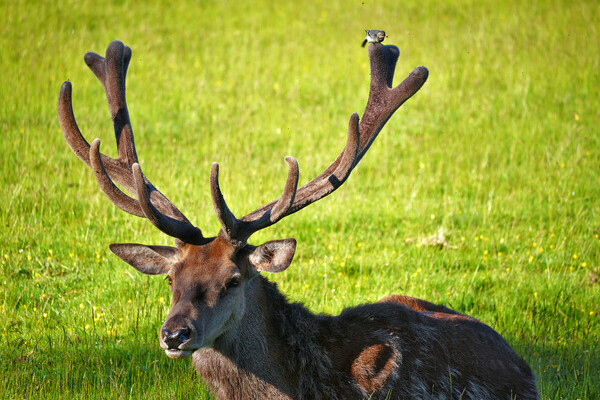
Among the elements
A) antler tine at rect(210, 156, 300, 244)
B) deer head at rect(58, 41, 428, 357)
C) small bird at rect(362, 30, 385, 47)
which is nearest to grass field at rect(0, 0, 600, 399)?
deer head at rect(58, 41, 428, 357)

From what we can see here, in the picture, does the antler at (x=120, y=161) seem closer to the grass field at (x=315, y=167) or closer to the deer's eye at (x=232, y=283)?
the deer's eye at (x=232, y=283)

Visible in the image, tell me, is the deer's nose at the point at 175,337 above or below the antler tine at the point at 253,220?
below

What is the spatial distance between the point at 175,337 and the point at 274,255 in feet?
2.89

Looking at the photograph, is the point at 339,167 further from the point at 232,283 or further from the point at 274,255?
the point at 232,283

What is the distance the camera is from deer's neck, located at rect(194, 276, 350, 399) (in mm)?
4680

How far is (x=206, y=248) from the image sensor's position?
4.71m

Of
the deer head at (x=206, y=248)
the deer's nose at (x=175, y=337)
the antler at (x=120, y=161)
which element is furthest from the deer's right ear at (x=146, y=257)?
the deer's nose at (x=175, y=337)

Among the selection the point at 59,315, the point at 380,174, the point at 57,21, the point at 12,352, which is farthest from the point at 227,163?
the point at 57,21

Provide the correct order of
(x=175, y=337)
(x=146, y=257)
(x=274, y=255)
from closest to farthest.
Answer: (x=175, y=337)
(x=274, y=255)
(x=146, y=257)

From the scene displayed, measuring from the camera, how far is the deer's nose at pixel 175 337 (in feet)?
13.8

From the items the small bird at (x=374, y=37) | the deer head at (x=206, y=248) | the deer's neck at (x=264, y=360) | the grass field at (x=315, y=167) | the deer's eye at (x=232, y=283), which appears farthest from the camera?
the grass field at (x=315, y=167)

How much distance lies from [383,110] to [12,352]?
3.41m

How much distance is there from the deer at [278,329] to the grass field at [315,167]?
1.08 meters

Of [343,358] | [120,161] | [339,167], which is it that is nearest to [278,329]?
[343,358]
